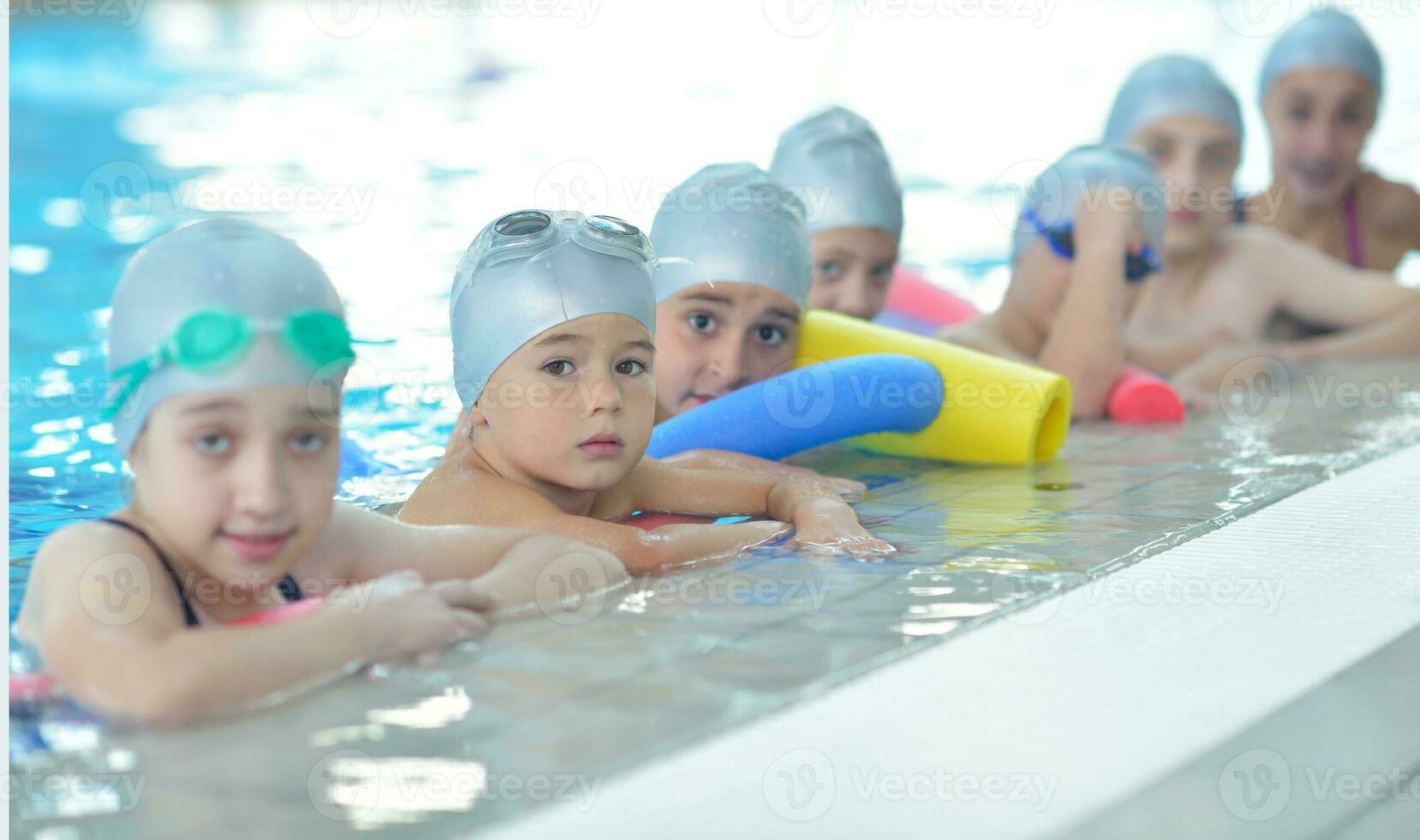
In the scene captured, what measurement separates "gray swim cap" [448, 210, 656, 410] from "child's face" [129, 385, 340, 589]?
894mm

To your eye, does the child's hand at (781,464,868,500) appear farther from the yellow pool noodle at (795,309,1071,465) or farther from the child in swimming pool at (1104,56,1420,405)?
the child in swimming pool at (1104,56,1420,405)

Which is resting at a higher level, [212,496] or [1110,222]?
[1110,222]

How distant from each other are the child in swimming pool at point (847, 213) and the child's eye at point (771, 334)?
0.57 m

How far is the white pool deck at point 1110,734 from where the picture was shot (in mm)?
1975

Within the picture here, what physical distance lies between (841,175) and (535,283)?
2100 millimetres

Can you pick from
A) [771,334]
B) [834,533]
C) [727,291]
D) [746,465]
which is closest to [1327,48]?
[771,334]

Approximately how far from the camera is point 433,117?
47.8 feet

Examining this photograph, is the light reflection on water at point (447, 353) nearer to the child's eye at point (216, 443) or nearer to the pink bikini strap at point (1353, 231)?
the child's eye at point (216, 443)

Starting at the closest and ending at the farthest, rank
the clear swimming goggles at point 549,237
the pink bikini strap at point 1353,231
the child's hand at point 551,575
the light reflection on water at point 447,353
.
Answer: the light reflection on water at point 447,353, the child's hand at point 551,575, the clear swimming goggles at point 549,237, the pink bikini strap at point 1353,231

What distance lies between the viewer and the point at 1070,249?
17.9ft

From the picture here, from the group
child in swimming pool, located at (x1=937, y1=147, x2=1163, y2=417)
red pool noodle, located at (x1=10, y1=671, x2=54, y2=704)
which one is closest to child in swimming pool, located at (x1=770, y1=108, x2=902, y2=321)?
child in swimming pool, located at (x1=937, y1=147, x2=1163, y2=417)

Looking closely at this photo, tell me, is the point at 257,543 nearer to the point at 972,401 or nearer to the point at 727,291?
the point at 727,291

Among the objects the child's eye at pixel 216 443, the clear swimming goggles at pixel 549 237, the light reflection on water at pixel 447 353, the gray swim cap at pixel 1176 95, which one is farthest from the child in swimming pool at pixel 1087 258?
the child's eye at pixel 216 443

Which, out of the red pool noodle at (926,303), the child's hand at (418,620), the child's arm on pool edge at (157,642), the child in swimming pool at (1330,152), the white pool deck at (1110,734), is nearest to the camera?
the white pool deck at (1110,734)
